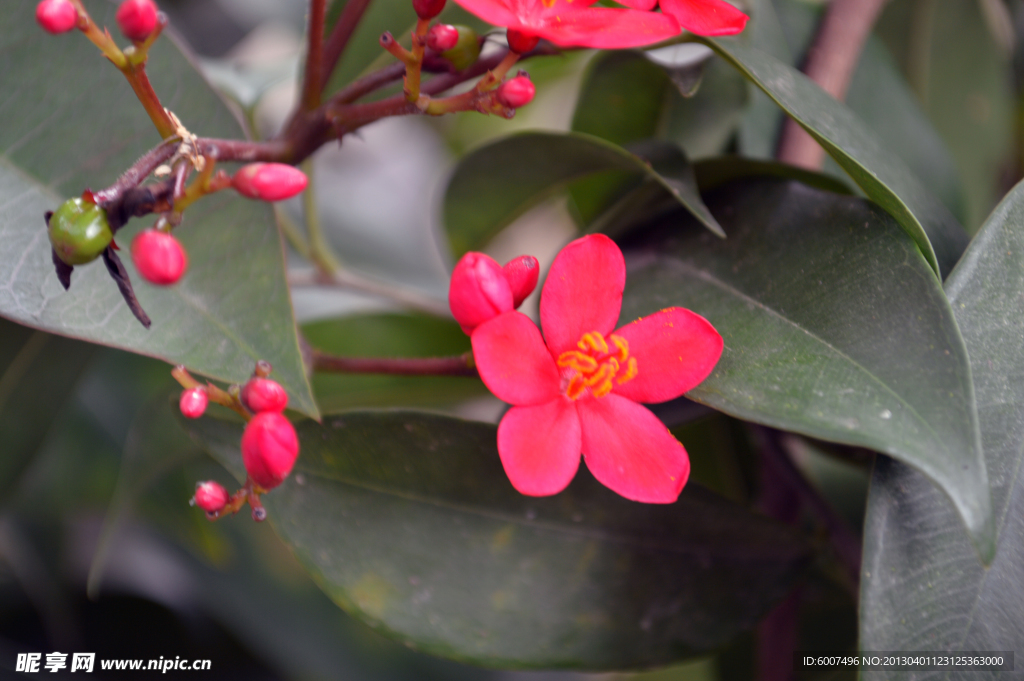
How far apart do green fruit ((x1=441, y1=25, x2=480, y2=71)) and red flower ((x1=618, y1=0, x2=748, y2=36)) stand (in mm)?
100

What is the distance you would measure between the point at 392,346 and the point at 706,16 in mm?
559

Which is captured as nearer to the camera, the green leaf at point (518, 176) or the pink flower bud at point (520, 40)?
the pink flower bud at point (520, 40)

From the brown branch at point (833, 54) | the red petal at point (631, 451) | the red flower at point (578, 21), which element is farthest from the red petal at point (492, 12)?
the brown branch at point (833, 54)

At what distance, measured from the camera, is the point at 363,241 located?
1.24 meters

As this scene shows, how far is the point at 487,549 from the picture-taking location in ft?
1.64

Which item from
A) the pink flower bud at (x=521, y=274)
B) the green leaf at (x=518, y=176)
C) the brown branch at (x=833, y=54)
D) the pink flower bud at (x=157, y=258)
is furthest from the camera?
the brown branch at (x=833, y=54)

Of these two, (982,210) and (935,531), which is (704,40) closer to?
(935,531)

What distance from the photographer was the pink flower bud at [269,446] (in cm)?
35

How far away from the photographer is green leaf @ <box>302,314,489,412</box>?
32.7 inches

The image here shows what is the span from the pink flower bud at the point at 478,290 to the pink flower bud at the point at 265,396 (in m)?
0.10

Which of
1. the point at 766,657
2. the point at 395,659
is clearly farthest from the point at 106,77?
the point at 395,659

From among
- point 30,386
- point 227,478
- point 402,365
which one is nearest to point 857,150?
point 402,365

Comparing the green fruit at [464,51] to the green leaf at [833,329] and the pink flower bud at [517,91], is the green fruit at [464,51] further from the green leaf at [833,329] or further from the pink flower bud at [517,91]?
the green leaf at [833,329]

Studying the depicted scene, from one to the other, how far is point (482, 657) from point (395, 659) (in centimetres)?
60
